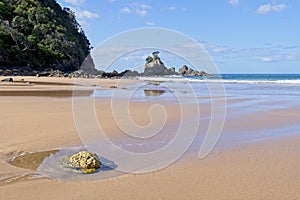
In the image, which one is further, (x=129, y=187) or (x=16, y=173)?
(x=16, y=173)

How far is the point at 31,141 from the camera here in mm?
4824

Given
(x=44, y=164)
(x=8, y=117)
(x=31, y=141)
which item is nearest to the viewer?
(x=44, y=164)

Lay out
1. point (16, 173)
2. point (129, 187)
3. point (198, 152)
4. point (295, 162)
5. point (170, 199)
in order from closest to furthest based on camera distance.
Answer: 1. point (170, 199)
2. point (129, 187)
3. point (16, 173)
4. point (295, 162)
5. point (198, 152)

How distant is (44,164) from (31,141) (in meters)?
1.28

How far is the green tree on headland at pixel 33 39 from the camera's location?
40625 mm

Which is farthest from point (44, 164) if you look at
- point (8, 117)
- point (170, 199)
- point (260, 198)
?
point (8, 117)

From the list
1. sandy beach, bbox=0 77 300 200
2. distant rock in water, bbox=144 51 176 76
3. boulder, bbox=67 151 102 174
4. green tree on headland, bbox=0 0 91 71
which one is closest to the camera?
sandy beach, bbox=0 77 300 200

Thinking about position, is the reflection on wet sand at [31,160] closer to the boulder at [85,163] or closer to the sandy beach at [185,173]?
the sandy beach at [185,173]

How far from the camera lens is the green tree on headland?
4062 cm

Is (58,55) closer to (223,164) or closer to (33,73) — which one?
(33,73)

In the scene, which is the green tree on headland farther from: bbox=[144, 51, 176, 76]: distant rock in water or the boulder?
the boulder

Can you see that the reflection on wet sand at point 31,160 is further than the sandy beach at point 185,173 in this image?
Yes

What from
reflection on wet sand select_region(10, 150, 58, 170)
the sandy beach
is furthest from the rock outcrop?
reflection on wet sand select_region(10, 150, 58, 170)

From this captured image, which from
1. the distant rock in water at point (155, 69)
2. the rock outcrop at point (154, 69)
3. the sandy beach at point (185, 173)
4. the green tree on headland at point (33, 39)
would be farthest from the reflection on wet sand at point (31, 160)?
the rock outcrop at point (154, 69)
